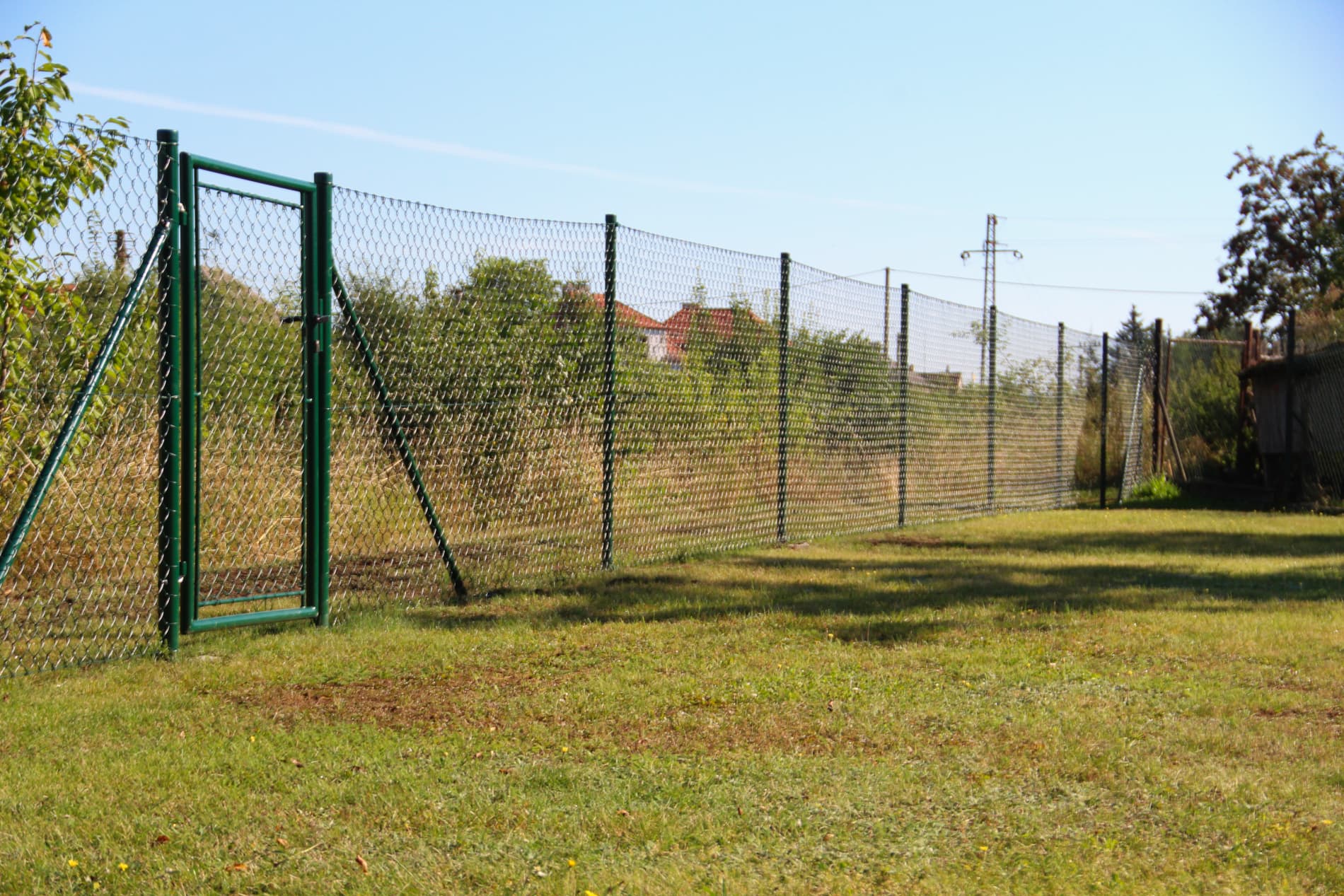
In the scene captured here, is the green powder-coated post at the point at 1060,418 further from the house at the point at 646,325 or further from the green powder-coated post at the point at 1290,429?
the house at the point at 646,325

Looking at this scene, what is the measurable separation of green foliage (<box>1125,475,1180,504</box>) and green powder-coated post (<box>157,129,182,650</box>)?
13.8m

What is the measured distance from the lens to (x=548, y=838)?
130 inches

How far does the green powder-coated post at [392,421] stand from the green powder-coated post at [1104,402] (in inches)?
450

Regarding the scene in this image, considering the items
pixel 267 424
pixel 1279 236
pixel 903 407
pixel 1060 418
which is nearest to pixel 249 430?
pixel 267 424

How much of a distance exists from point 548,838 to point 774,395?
24.1 feet

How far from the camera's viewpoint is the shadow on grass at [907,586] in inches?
268

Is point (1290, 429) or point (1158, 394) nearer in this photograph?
point (1290, 429)

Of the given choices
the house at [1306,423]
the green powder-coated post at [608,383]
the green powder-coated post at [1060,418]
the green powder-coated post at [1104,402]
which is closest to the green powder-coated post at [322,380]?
the green powder-coated post at [608,383]

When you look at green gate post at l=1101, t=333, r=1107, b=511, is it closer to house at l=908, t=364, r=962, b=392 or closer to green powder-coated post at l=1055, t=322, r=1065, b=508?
green powder-coated post at l=1055, t=322, r=1065, b=508

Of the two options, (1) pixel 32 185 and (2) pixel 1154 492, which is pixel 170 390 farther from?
(2) pixel 1154 492

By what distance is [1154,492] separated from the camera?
16.6 m

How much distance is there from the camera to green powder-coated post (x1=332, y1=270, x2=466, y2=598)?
6.27 meters

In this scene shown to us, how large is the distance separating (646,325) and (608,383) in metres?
0.78

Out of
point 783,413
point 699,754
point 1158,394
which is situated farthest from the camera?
point 1158,394
